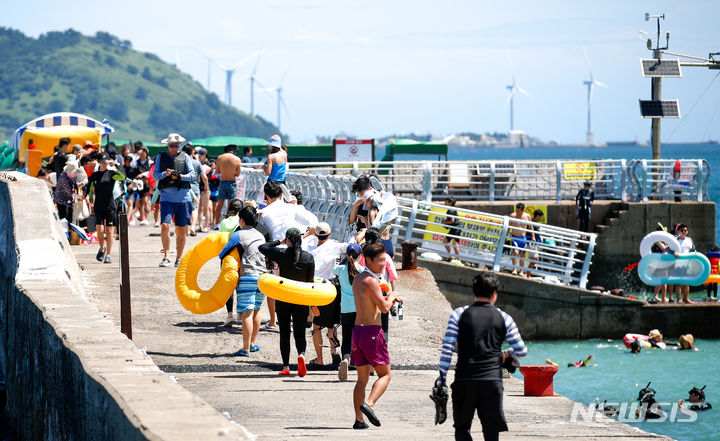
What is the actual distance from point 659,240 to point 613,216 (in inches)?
278

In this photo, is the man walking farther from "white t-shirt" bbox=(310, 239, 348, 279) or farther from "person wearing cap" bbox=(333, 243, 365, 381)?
"white t-shirt" bbox=(310, 239, 348, 279)

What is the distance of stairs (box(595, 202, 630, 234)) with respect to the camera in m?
29.8

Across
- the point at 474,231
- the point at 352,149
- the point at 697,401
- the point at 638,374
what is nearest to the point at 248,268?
the point at 697,401

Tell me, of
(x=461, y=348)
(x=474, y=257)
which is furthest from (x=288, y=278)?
(x=474, y=257)

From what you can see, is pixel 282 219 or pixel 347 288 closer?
pixel 347 288

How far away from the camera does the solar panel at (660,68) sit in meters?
35.2

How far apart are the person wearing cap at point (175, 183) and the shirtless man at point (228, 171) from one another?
4.37 metres

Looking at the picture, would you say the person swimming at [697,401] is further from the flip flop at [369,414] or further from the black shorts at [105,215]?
the flip flop at [369,414]

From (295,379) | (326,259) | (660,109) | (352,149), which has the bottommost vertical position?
(295,379)

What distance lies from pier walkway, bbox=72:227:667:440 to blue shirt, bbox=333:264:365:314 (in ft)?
2.61

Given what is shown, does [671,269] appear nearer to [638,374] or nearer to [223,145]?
[638,374]

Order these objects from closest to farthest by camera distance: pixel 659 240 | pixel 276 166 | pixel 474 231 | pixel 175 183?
Answer: pixel 175 183 → pixel 276 166 → pixel 474 231 → pixel 659 240

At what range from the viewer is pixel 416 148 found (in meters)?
44.2

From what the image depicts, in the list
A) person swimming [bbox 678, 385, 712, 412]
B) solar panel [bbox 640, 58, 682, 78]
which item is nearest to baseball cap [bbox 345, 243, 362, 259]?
person swimming [bbox 678, 385, 712, 412]
